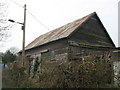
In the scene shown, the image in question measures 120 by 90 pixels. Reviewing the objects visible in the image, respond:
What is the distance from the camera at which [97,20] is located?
75.3 feet

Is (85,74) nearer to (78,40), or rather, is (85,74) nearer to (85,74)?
(85,74)

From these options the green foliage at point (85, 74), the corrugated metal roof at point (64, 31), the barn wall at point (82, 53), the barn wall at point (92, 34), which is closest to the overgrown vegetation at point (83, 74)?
the green foliage at point (85, 74)

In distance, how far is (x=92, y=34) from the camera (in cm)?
2170

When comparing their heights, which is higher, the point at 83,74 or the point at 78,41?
the point at 78,41

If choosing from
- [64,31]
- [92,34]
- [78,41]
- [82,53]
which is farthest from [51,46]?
[82,53]

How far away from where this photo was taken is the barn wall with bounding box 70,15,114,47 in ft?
65.4

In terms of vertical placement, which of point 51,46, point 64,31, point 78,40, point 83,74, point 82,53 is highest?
point 64,31

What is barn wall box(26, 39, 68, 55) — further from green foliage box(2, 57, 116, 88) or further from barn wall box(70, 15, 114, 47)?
green foliage box(2, 57, 116, 88)

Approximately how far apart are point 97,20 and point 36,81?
586 inches

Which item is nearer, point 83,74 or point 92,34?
point 83,74

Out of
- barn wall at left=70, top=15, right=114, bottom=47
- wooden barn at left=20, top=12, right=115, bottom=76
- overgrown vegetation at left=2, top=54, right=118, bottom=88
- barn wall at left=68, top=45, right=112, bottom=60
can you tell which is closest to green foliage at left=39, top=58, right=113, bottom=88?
overgrown vegetation at left=2, top=54, right=118, bottom=88

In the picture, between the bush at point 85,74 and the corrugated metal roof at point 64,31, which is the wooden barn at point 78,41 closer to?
the corrugated metal roof at point 64,31

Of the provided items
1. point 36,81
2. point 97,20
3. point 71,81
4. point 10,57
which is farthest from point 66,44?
point 10,57

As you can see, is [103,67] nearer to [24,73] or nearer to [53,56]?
[24,73]
